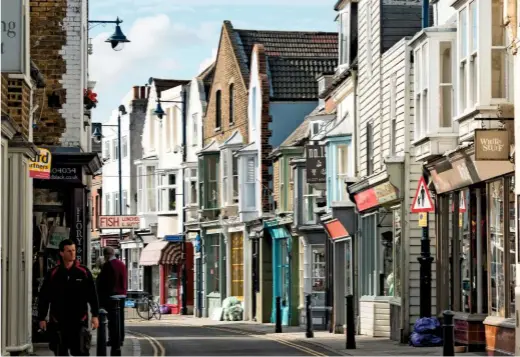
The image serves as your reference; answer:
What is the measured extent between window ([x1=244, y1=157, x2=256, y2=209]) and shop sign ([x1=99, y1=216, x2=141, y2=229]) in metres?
14.0

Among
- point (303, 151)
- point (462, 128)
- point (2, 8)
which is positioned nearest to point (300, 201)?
point (303, 151)

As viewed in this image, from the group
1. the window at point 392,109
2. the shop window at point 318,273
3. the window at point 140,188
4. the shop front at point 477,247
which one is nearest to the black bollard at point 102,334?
the shop front at point 477,247

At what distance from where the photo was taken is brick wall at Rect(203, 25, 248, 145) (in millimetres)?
55688

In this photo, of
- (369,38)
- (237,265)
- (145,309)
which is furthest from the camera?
(145,309)

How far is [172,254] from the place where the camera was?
223ft

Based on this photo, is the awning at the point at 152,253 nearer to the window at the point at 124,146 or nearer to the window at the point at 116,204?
the window at the point at 124,146

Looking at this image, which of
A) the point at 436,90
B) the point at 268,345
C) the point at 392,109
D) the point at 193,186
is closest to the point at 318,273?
the point at 392,109

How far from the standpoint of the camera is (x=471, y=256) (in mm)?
27438

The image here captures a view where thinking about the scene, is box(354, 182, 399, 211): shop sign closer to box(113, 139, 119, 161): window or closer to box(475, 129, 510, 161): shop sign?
box(475, 129, 510, 161): shop sign

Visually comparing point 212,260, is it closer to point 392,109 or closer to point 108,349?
point 392,109

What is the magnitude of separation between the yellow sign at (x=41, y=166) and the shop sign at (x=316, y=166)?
1685cm

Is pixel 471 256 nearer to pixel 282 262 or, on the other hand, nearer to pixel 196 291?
pixel 282 262

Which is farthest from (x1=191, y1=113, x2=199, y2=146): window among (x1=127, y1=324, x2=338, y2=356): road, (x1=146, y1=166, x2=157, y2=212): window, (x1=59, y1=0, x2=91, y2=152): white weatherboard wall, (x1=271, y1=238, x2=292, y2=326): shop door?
(x1=59, y1=0, x2=91, y2=152): white weatherboard wall

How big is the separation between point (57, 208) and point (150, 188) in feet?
139
